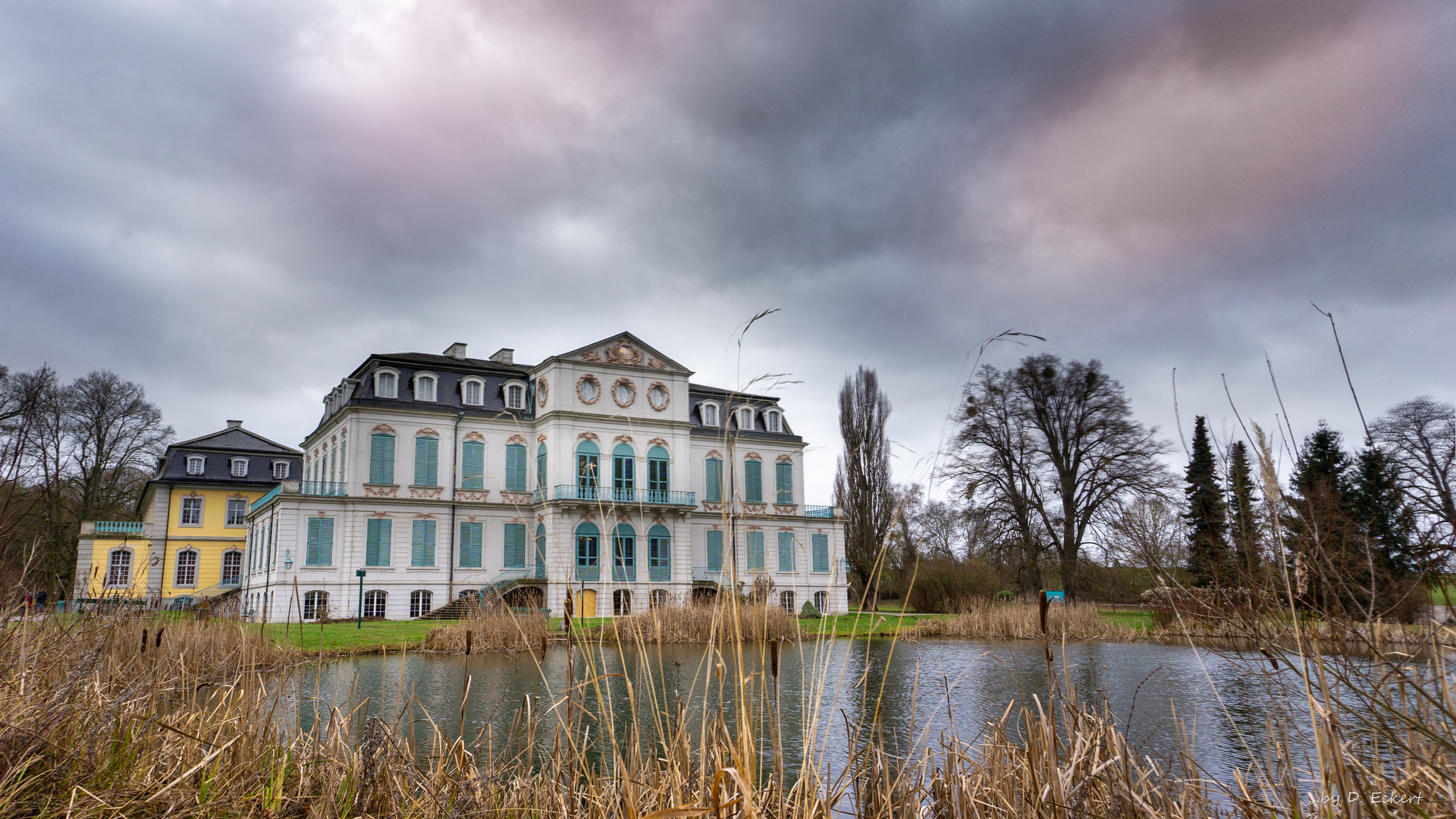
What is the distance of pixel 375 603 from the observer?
84.0 ft

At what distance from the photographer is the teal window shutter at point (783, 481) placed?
3250 cm

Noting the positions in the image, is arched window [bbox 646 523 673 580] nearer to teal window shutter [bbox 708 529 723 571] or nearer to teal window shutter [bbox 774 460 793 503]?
teal window shutter [bbox 708 529 723 571]

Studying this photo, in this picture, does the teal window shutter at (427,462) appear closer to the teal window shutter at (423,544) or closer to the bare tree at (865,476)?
the teal window shutter at (423,544)

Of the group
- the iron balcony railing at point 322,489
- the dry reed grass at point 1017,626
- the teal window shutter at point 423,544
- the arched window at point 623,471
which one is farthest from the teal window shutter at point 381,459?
the dry reed grass at point 1017,626

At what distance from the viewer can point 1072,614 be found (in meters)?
17.5

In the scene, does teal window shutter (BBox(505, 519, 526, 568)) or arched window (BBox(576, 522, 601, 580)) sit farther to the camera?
teal window shutter (BBox(505, 519, 526, 568))

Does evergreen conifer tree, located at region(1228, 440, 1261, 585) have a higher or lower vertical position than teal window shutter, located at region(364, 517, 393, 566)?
lower

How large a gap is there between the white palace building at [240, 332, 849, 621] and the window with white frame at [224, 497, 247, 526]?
676 centimetres

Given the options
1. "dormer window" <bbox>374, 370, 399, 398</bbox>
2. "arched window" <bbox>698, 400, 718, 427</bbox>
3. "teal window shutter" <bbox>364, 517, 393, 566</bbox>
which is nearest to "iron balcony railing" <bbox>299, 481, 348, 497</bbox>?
"teal window shutter" <bbox>364, 517, 393, 566</bbox>

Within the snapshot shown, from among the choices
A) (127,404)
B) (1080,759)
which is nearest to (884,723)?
(1080,759)

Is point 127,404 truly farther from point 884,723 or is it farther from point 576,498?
point 884,723

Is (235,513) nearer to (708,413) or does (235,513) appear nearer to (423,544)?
(423,544)

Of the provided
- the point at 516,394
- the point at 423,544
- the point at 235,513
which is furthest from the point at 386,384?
the point at 235,513

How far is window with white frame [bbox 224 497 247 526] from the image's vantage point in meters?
36.5
